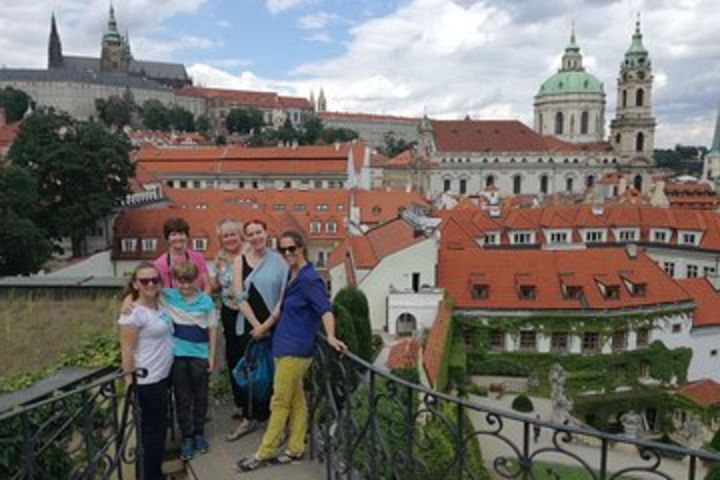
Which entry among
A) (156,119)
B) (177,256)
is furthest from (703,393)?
(156,119)

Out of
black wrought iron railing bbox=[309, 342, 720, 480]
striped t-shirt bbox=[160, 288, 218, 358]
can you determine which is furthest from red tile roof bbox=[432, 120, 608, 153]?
black wrought iron railing bbox=[309, 342, 720, 480]

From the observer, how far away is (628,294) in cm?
2562

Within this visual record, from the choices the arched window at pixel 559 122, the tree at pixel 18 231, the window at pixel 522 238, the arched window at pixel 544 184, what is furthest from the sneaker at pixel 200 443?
the arched window at pixel 559 122

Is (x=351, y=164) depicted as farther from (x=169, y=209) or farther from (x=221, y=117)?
(x=221, y=117)

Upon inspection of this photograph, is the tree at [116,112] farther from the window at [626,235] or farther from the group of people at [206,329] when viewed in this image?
the group of people at [206,329]

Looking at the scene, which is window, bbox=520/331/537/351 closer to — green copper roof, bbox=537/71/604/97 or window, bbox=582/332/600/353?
window, bbox=582/332/600/353

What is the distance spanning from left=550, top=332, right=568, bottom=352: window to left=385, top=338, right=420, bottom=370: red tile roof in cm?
827

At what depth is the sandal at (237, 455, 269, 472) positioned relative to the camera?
14.8 ft

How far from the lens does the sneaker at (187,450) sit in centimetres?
473

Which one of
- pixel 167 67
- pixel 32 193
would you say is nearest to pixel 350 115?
pixel 167 67

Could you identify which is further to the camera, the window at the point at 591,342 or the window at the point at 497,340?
the window at the point at 497,340

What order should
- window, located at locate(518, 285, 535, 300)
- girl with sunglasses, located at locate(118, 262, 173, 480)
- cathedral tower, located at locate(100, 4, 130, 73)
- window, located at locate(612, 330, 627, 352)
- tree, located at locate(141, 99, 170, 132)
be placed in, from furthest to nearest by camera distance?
cathedral tower, located at locate(100, 4, 130, 73), tree, located at locate(141, 99, 170, 132), window, located at locate(518, 285, 535, 300), window, located at locate(612, 330, 627, 352), girl with sunglasses, located at locate(118, 262, 173, 480)

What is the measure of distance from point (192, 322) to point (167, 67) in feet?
535

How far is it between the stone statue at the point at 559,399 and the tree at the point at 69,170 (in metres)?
24.0
